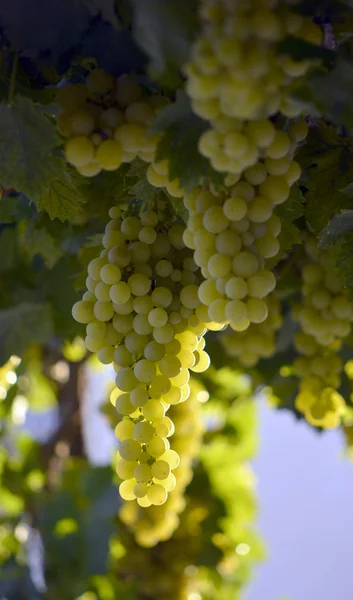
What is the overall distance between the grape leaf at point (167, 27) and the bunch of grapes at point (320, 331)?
0.38 meters

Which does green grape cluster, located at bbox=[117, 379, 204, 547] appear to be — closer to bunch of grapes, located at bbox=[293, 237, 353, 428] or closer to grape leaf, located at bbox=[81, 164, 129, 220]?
bunch of grapes, located at bbox=[293, 237, 353, 428]

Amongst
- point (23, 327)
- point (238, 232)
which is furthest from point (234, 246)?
point (23, 327)

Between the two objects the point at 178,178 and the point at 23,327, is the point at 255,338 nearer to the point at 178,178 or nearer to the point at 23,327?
the point at 23,327

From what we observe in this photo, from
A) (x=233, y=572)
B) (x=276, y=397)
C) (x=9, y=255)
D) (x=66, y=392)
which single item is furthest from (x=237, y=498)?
(x=9, y=255)

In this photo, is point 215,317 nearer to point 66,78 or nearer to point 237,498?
point 66,78

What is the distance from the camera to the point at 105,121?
0.36 meters

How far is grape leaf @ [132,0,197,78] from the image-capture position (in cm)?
29

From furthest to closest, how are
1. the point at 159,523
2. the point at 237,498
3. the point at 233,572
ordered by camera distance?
the point at 233,572 → the point at 237,498 → the point at 159,523

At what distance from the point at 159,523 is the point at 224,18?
3.16 feet

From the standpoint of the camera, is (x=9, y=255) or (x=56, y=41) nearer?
(x=56, y=41)

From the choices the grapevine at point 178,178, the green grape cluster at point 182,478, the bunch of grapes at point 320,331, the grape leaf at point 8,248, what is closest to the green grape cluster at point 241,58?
the grapevine at point 178,178

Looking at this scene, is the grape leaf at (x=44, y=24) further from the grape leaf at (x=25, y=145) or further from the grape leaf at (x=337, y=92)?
the grape leaf at (x=337, y=92)

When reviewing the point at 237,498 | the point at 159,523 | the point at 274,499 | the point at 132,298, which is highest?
the point at 132,298

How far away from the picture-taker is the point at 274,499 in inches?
120
